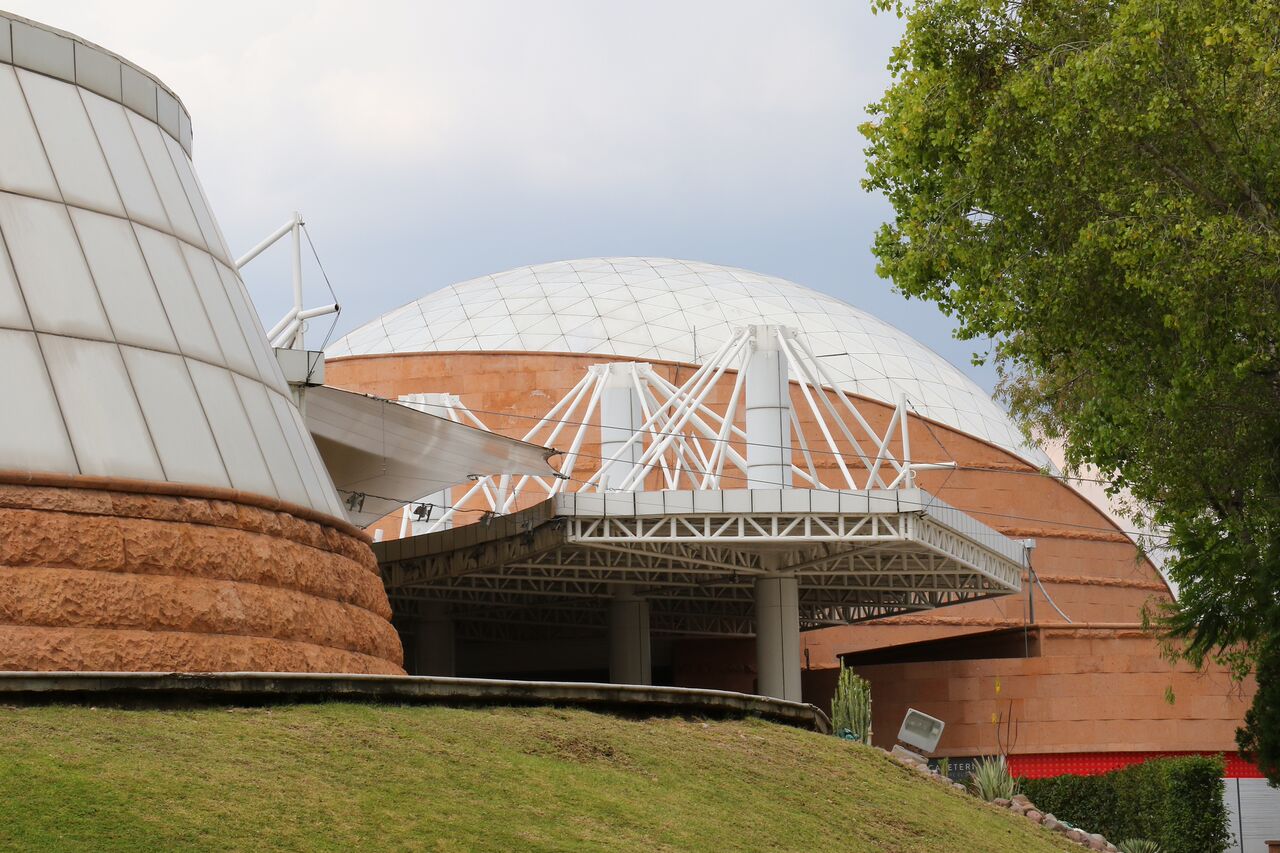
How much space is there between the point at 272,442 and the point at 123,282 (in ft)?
7.90

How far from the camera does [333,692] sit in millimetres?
15297

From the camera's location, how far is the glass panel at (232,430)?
18250 millimetres

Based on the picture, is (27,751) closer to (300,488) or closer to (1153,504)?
(300,488)

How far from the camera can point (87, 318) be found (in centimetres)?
1789

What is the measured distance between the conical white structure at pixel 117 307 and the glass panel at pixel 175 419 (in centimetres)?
2

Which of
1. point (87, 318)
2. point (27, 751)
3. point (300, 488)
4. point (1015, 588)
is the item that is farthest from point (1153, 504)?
point (1015, 588)

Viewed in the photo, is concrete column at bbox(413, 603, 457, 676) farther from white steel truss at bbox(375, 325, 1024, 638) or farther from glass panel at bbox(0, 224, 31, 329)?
glass panel at bbox(0, 224, 31, 329)

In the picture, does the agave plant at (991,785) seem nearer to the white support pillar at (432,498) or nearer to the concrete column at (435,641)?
the white support pillar at (432,498)

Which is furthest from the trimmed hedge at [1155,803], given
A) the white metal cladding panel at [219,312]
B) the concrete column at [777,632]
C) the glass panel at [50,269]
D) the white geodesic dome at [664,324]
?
the white geodesic dome at [664,324]

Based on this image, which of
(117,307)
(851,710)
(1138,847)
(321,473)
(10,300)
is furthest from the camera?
(1138,847)

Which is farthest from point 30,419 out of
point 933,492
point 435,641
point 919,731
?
point 933,492

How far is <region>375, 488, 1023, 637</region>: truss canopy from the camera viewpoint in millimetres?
37625

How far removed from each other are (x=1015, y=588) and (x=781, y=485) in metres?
9.86

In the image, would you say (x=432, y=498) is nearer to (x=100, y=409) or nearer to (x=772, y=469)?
(x=772, y=469)
